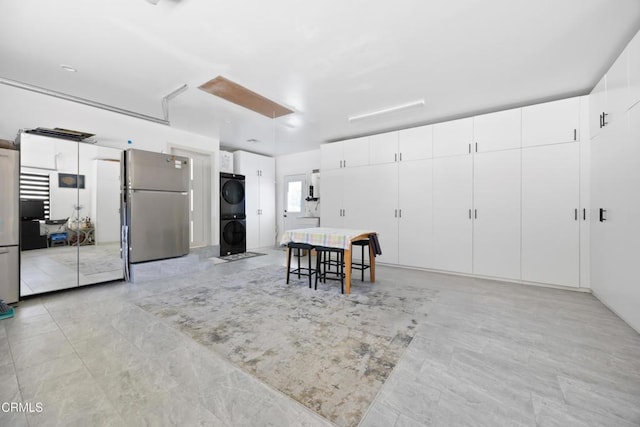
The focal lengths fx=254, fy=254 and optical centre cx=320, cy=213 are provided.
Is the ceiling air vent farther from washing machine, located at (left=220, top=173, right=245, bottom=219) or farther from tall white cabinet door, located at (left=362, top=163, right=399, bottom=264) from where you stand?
tall white cabinet door, located at (left=362, top=163, right=399, bottom=264)

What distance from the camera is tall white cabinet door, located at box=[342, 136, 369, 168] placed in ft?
17.0

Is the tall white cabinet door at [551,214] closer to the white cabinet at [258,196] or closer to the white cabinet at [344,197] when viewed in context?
the white cabinet at [344,197]

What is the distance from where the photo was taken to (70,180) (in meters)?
3.32

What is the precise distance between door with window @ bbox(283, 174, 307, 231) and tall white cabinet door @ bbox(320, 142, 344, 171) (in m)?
1.34

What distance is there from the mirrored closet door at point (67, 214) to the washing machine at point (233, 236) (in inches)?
84.5

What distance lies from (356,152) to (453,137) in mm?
1799

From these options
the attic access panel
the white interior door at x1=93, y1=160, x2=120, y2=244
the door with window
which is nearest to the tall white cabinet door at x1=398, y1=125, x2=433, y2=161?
the attic access panel

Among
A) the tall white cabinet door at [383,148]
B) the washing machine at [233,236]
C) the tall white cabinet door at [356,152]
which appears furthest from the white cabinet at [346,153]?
the washing machine at [233,236]

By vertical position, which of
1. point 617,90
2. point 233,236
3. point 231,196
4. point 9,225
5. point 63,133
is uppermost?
point 617,90

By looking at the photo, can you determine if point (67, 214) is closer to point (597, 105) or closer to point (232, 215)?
point (232, 215)

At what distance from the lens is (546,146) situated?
3.57 m

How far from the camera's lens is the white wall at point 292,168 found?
6.79 m

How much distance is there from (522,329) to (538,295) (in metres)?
1.30

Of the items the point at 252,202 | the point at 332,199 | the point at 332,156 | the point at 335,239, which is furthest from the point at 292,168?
the point at 335,239
